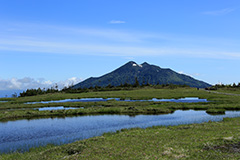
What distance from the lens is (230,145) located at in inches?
814

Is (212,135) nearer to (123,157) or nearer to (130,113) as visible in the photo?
(123,157)

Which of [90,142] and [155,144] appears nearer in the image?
[155,144]

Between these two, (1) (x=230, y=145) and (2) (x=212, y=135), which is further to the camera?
(2) (x=212, y=135)

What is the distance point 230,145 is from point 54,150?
1892 centimetres

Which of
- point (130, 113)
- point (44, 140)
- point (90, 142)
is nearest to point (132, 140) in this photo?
point (90, 142)

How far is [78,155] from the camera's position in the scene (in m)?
20.8

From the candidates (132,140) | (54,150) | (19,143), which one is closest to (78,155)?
(54,150)

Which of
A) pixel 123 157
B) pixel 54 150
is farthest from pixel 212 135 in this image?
pixel 54 150

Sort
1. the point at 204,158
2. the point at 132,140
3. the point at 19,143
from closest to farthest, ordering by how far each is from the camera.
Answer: the point at 204,158, the point at 132,140, the point at 19,143

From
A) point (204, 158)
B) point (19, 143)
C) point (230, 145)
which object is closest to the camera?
point (204, 158)

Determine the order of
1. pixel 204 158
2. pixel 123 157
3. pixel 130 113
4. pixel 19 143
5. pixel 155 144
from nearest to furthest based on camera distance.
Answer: pixel 204 158
pixel 123 157
pixel 155 144
pixel 19 143
pixel 130 113

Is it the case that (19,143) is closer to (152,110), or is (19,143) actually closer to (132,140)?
(132,140)

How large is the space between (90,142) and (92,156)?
5.37 meters

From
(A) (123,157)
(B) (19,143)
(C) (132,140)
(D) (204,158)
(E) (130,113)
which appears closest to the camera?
(D) (204,158)
